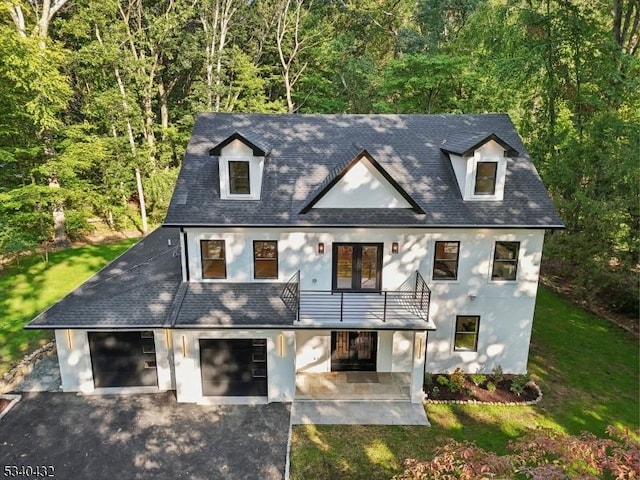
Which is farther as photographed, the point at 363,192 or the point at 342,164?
the point at 342,164

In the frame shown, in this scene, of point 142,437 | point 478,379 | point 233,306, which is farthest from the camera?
point 478,379

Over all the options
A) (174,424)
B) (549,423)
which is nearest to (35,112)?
(174,424)

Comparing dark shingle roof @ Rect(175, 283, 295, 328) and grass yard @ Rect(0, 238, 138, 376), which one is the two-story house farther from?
grass yard @ Rect(0, 238, 138, 376)

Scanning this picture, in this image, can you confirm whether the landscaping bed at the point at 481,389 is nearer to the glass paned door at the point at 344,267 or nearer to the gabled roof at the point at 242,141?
the glass paned door at the point at 344,267

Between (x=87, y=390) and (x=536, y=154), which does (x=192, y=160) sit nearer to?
(x=87, y=390)

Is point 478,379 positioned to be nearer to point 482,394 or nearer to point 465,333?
point 482,394

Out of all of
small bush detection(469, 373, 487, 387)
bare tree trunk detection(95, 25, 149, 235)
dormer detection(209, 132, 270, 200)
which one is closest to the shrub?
small bush detection(469, 373, 487, 387)

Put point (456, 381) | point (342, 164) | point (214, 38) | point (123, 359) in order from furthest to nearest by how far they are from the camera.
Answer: point (214, 38)
point (342, 164)
point (456, 381)
point (123, 359)

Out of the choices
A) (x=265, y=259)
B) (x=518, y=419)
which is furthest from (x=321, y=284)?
(x=518, y=419)
